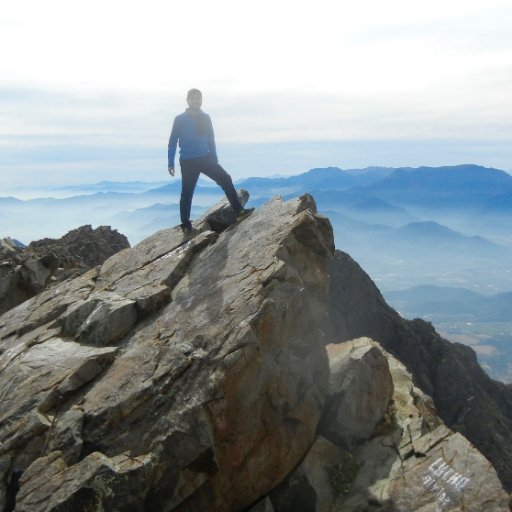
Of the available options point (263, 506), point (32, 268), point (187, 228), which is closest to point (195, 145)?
point (187, 228)

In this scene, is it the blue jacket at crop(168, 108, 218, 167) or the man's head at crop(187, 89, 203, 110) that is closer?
the man's head at crop(187, 89, 203, 110)

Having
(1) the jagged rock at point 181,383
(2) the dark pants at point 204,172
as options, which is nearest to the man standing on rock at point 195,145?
(2) the dark pants at point 204,172

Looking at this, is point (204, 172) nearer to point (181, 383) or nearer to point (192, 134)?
point (192, 134)

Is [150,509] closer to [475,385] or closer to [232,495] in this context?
[232,495]

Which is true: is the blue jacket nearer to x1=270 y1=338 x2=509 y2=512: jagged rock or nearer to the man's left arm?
the man's left arm

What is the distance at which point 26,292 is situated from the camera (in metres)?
34.5

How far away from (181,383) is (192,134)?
1185 cm

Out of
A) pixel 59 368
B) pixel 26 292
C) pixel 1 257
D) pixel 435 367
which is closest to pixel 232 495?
pixel 59 368

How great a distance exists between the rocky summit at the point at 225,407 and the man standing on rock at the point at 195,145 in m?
3.72

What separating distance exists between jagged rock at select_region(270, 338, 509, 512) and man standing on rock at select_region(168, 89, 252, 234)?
10556 mm

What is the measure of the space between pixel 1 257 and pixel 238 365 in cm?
2874

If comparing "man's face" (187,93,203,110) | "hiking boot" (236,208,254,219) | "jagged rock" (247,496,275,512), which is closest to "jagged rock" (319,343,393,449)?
"jagged rock" (247,496,275,512)

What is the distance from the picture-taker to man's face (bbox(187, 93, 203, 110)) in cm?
2377

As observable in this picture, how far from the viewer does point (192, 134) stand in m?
24.1
